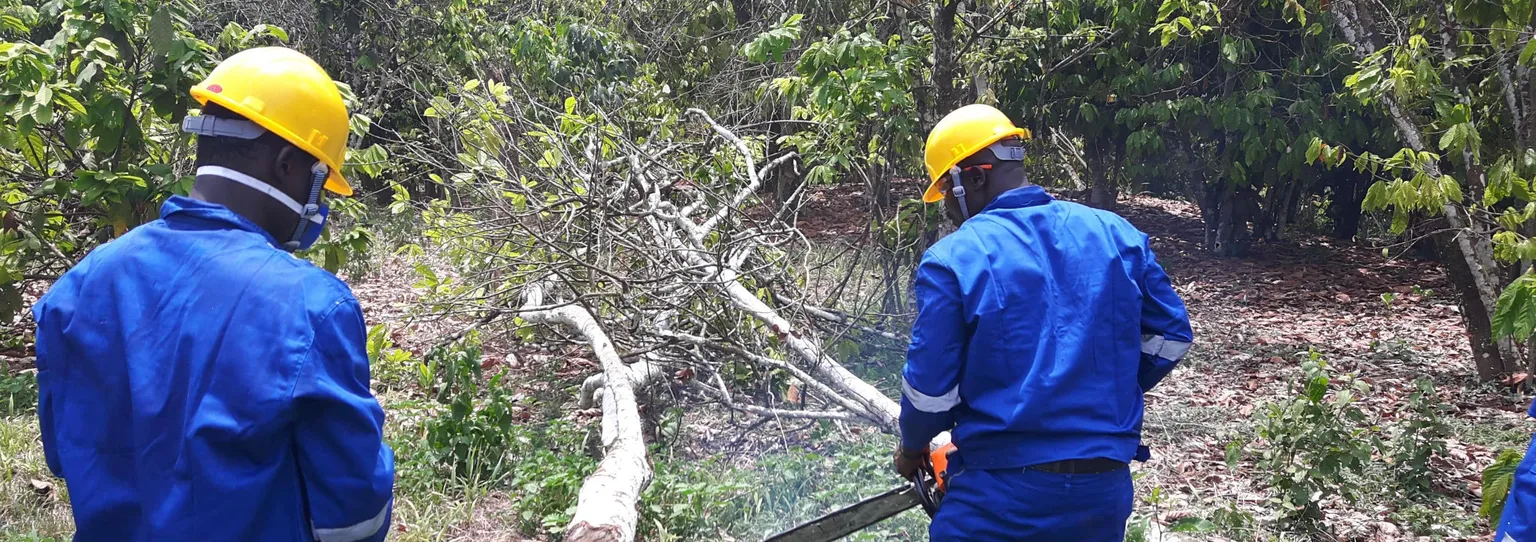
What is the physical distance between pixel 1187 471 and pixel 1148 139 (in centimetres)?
582

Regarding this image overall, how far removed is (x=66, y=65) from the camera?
5.07 meters

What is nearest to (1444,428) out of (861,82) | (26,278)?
(861,82)

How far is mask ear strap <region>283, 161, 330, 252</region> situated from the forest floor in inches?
87.4

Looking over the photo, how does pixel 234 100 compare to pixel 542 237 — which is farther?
pixel 542 237

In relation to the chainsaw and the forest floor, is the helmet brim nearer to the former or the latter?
the chainsaw

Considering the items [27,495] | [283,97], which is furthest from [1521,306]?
[27,495]

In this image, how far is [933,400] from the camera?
2.38m

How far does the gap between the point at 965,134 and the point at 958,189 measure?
0.15 m

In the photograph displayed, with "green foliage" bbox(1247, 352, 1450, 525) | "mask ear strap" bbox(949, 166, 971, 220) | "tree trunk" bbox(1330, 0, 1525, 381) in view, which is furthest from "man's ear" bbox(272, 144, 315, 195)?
"tree trunk" bbox(1330, 0, 1525, 381)

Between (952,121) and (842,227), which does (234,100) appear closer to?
(952,121)

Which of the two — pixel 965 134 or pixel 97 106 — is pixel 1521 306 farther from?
pixel 97 106

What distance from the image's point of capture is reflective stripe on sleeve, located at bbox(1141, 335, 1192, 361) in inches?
100

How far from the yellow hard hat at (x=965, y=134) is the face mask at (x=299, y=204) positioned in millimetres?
1530

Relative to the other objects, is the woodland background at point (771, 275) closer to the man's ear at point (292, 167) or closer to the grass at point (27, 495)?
the grass at point (27, 495)
